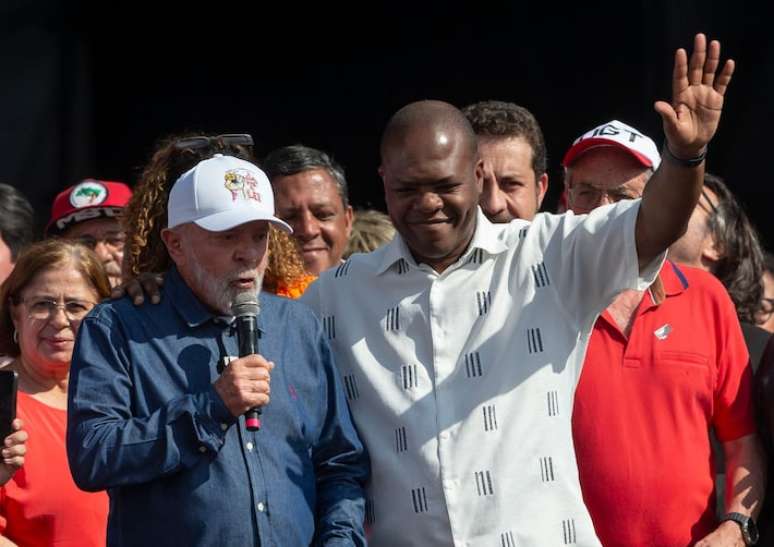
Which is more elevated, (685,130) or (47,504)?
(685,130)

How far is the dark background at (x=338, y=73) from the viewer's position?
6.54 meters

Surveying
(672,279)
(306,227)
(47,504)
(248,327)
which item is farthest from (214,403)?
(306,227)

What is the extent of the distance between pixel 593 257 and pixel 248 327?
88 centimetres

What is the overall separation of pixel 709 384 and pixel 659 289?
0.31 meters

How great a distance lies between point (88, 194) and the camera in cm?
574

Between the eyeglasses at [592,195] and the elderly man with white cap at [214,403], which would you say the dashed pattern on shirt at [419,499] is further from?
the eyeglasses at [592,195]

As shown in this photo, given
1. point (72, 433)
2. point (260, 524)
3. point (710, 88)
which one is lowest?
point (260, 524)

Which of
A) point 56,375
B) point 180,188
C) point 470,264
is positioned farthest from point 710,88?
point 56,375

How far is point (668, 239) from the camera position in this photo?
10.9 feet

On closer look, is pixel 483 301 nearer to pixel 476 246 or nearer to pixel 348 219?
pixel 476 246

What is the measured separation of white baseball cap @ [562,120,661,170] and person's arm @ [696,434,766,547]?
2.96ft

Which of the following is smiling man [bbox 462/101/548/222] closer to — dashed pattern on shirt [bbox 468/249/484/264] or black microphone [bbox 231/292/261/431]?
dashed pattern on shirt [bbox 468/249/484/264]

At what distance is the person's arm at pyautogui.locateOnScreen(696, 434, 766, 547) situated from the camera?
3.99 m

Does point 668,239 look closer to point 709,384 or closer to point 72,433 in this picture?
point 709,384
